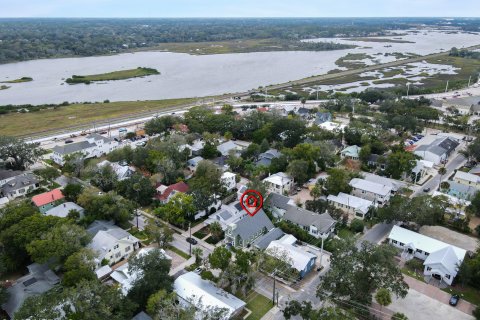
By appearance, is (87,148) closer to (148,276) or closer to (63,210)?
(63,210)

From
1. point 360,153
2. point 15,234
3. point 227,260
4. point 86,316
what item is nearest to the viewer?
point 86,316

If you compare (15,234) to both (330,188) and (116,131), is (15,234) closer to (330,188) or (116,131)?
(330,188)

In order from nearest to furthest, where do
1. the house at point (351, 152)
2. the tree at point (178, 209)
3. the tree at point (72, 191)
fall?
1. the tree at point (178, 209)
2. the tree at point (72, 191)
3. the house at point (351, 152)

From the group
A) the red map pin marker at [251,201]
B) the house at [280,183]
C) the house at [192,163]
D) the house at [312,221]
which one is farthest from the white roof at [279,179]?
the house at [192,163]

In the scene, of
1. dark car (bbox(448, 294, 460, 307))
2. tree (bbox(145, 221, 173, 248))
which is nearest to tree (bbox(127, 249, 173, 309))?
tree (bbox(145, 221, 173, 248))

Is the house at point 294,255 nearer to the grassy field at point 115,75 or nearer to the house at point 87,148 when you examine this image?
the house at point 87,148

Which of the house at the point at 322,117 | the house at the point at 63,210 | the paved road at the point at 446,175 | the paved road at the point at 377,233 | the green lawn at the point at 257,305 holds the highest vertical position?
the house at the point at 322,117

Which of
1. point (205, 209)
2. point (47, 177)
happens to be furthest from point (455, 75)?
point (47, 177)

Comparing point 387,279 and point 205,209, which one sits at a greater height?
point 387,279
